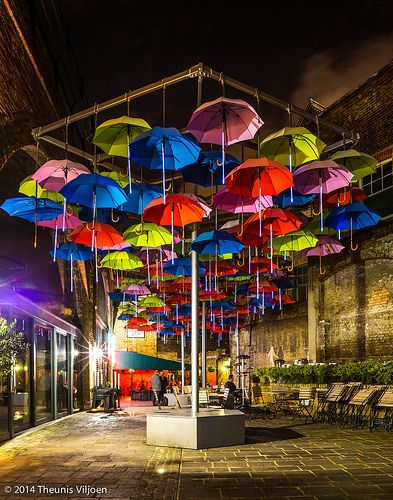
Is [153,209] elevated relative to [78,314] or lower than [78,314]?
elevated

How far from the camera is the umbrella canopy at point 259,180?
6.73 meters

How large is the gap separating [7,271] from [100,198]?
3969mm

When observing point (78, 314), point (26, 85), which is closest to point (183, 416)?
point (26, 85)

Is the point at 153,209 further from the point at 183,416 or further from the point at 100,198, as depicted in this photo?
the point at 183,416

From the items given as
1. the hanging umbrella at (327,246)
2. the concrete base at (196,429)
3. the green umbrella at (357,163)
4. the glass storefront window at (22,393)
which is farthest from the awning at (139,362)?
the green umbrella at (357,163)

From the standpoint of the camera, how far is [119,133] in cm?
699

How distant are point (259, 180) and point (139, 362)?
22.7m

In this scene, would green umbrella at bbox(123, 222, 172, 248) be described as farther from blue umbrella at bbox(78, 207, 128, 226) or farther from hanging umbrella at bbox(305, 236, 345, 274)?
hanging umbrella at bbox(305, 236, 345, 274)

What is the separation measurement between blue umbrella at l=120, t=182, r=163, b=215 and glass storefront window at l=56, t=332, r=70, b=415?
8115mm

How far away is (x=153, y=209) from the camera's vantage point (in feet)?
26.4

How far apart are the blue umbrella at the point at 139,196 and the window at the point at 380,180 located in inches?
400

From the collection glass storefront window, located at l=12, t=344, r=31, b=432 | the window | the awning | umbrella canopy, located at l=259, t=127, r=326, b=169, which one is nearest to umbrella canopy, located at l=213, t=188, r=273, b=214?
umbrella canopy, located at l=259, t=127, r=326, b=169

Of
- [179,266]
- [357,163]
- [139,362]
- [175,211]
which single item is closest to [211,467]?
[175,211]

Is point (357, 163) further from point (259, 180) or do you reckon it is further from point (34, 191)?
point (34, 191)
